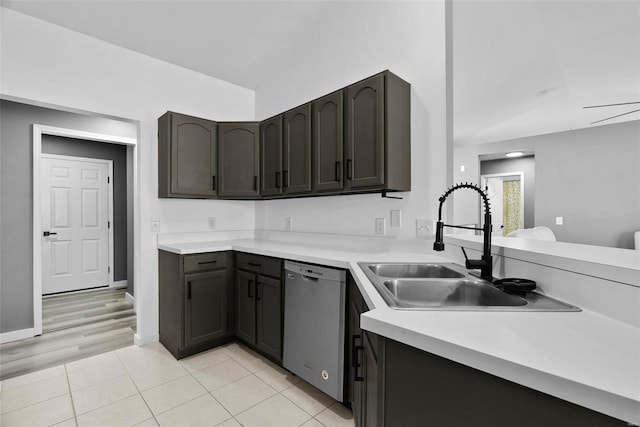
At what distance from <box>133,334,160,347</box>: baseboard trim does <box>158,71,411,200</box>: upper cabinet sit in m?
1.38

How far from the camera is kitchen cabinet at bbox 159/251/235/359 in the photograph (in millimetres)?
2412

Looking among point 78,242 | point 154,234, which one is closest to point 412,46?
point 154,234

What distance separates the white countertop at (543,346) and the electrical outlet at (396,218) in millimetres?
1259

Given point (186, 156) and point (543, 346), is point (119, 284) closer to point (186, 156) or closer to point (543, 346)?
point (186, 156)

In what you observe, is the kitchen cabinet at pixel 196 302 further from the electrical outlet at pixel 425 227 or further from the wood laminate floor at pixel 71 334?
the electrical outlet at pixel 425 227

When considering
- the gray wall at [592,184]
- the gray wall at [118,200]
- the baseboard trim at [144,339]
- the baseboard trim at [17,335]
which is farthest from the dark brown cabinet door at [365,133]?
the gray wall at [118,200]

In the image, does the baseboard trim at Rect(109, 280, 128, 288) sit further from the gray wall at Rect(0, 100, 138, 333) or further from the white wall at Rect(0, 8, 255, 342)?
the white wall at Rect(0, 8, 255, 342)

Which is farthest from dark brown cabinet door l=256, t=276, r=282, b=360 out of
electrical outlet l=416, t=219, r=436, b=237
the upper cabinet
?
electrical outlet l=416, t=219, r=436, b=237

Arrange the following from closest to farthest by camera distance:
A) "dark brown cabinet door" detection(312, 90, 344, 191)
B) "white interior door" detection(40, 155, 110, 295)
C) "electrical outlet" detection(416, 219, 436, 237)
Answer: "electrical outlet" detection(416, 219, 436, 237), "dark brown cabinet door" detection(312, 90, 344, 191), "white interior door" detection(40, 155, 110, 295)

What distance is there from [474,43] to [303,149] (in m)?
1.41

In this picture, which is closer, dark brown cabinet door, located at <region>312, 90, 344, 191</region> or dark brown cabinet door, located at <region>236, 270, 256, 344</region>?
dark brown cabinet door, located at <region>312, 90, 344, 191</region>

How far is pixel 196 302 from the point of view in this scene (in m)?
2.47

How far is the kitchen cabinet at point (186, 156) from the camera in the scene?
2666mm

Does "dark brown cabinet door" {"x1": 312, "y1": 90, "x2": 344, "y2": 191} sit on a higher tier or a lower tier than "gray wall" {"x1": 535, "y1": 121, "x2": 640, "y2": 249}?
higher
